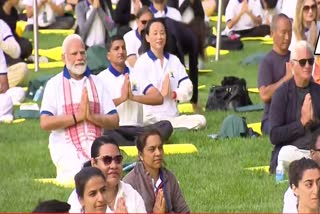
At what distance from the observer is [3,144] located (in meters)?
13.1

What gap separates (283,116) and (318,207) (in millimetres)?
2570

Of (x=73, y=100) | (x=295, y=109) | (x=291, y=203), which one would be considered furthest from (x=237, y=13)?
(x=291, y=203)

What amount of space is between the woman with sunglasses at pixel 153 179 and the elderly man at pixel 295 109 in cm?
173

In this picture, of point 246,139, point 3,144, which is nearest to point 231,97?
point 246,139

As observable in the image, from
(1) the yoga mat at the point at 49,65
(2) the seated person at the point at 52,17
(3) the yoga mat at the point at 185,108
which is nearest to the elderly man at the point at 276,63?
(3) the yoga mat at the point at 185,108

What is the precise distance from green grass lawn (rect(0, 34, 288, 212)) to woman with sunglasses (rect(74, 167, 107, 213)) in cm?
212

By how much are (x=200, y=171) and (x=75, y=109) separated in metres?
1.48

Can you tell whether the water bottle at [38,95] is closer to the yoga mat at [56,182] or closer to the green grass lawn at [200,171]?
the green grass lawn at [200,171]

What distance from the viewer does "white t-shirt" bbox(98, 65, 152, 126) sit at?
1243 cm

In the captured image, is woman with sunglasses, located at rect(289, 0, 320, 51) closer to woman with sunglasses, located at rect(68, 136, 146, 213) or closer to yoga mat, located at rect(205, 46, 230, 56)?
woman with sunglasses, located at rect(68, 136, 146, 213)

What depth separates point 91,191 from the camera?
786 cm

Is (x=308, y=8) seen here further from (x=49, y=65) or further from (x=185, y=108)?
(x=49, y=65)

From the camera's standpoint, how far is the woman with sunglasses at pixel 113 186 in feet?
27.3

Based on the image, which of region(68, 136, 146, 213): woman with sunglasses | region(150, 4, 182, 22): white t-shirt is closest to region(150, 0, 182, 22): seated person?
region(150, 4, 182, 22): white t-shirt
